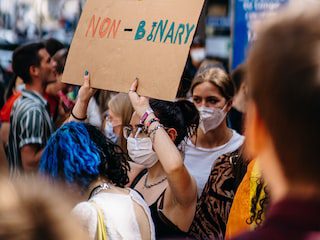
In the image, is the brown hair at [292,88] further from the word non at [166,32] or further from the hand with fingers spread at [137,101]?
the hand with fingers spread at [137,101]

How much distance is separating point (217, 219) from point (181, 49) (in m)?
0.88

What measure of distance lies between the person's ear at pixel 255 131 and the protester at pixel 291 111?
2 centimetres

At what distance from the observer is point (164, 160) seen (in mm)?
3107

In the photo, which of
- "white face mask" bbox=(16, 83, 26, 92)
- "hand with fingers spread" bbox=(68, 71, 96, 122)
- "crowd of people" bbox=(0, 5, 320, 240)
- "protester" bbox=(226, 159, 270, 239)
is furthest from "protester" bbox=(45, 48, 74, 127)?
"protester" bbox=(226, 159, 270, 239)

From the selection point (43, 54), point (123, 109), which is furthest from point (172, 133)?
point (43, 54)

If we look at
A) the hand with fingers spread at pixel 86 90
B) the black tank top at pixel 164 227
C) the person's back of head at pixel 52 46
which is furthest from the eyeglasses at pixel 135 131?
the person's back of head at pixel 52 46

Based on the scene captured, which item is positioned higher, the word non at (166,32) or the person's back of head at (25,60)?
the word non at (166,32)

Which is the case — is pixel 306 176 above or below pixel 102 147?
above

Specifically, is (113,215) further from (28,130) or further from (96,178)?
(28,130)

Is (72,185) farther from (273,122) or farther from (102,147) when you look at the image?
(273,122)

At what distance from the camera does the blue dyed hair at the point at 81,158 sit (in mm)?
2730

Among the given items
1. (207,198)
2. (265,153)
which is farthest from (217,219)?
(265,153)

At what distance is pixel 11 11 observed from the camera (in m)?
19.3

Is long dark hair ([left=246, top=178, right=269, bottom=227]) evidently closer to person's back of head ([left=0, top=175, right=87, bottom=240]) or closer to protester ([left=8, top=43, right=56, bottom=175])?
person's back of head ([left=0, top=175, right=87, bottom=240])
